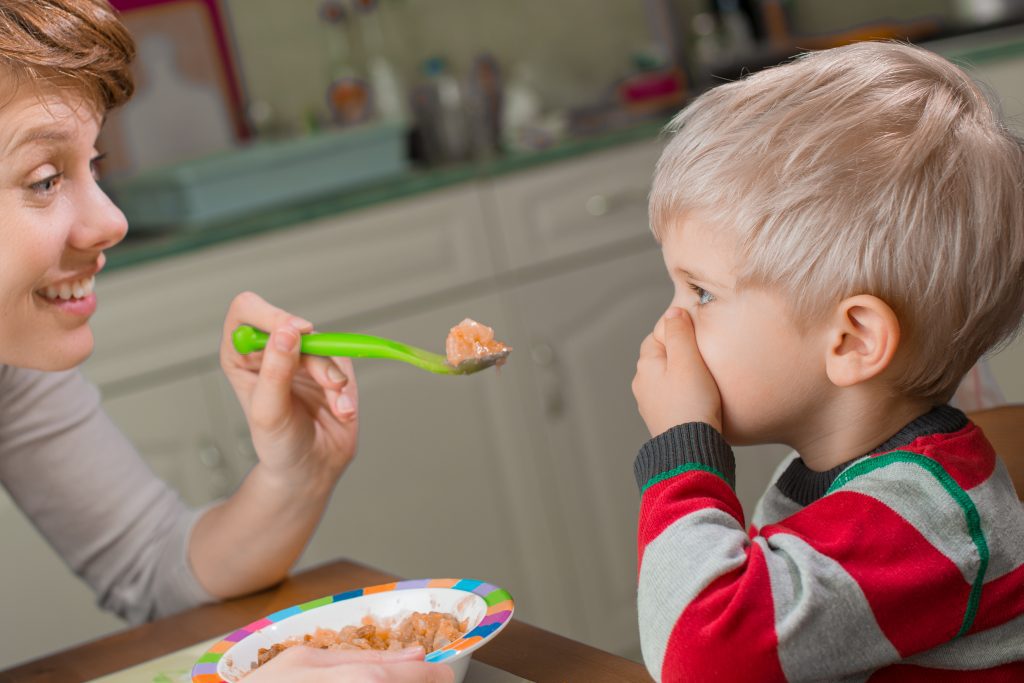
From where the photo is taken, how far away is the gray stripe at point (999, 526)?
808mm

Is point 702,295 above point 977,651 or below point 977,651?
above

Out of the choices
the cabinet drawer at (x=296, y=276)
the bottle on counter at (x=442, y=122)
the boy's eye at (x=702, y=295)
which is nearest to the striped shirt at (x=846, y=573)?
the boy's eye at (x=702, y=295)

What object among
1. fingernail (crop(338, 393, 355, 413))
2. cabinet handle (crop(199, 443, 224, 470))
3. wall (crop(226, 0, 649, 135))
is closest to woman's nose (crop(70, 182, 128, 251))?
fingernail (crop(338, 393, 355, 413))

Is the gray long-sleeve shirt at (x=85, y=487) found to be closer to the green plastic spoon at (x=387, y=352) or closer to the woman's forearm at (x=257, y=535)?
the woman's forearm at (x=257, y=535)

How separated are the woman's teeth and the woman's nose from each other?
47 mm

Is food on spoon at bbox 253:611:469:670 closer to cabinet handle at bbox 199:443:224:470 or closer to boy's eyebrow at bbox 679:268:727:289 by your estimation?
boy's eyebrow at bbox 679:268:727:289

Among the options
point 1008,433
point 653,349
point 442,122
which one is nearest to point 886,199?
point 653,349

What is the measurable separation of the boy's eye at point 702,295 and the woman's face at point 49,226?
1.64 feet

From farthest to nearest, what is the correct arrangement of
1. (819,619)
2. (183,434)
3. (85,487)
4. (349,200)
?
1. (349,200)
2. (183,434)
3. (85,487)
4. (819,619)

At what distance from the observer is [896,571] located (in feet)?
2.55

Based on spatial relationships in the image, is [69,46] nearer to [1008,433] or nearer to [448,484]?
[1008,433]

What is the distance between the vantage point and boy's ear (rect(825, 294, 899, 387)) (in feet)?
2.76

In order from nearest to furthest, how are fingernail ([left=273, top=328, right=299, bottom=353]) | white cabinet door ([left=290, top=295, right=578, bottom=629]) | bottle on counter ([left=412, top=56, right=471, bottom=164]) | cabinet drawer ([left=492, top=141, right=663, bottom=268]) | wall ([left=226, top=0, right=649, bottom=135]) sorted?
fingernail ([left=273, top=328, right=299, bottom=353]) → white cabinet door ([left=290, top=295, right=578, bottom=629]) → cabinet drawer ([left=492, top=141, right=663, bottom=268]) → bottle on counter ([left=412, top=56, right=471, bottom=164]) → wall ([left=226, top=0, right=649, bottom=135])

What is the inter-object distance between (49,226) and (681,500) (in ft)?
1.91
